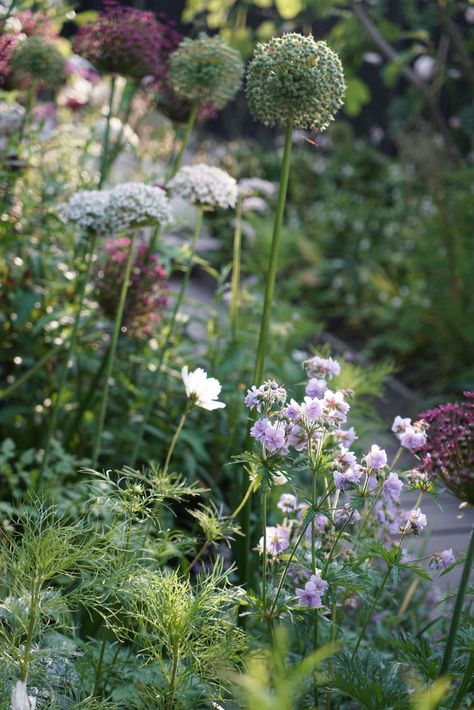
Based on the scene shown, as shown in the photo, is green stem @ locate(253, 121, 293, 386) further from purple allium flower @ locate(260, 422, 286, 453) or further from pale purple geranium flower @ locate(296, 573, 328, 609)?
pale purple geranium flower @ locate(296, 573, 328, 609)

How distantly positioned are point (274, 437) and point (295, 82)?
29.2 inches

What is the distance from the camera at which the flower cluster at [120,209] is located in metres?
2.03

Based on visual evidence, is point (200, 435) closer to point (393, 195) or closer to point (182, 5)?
point (393, 195)

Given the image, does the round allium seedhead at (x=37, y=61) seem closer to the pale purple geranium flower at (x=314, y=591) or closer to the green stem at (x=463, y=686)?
the pale purple geranium flower at (x=314, y=591)

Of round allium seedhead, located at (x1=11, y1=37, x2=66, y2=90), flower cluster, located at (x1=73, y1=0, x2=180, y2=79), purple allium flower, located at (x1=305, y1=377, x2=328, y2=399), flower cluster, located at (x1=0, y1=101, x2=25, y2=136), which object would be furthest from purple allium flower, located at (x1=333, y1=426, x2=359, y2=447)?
flower cluster, located at (x1=0, y1=101, x2=25, y2=136)

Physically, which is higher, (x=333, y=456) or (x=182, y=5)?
(x=333, y=456)

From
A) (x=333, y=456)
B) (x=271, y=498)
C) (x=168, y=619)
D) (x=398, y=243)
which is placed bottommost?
(x=398, y=243)

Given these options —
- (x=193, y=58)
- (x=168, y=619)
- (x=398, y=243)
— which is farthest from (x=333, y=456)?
(x=398, y=243)

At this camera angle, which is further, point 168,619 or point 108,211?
A: point 108,211

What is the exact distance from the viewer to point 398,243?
634cm

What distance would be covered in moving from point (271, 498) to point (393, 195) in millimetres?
5243

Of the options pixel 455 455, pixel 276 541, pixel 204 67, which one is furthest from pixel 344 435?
pixel 204 67

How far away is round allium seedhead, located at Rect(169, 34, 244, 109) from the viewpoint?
2.31 m

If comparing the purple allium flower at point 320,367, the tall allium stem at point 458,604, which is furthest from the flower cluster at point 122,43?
the tall allium stem at point 458,604
